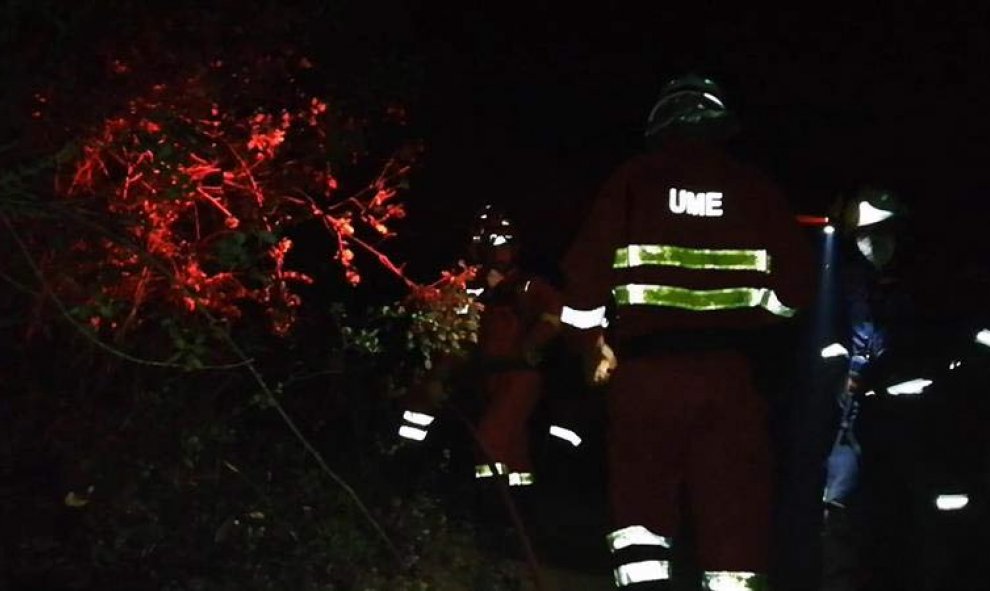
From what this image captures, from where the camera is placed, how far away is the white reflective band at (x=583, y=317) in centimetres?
493

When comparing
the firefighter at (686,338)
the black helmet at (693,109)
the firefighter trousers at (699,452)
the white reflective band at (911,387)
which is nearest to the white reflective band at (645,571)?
the firefighter at (686,338)

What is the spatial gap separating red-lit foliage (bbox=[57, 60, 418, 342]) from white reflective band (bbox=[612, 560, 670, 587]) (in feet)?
5.68

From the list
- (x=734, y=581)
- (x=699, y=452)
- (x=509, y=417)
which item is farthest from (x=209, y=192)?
(x=734, y=581)

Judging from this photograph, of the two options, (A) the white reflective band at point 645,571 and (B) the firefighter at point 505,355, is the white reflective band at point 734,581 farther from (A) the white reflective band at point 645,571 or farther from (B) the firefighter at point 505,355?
(B) the firefighter at point 505,355

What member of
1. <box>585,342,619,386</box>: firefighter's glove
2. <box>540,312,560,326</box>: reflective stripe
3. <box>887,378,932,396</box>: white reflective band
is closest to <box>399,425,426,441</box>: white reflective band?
<box>540,312,560,326</box>: reflective stripe

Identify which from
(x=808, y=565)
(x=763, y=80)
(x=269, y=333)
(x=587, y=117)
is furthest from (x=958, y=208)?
(x=269, y=333)

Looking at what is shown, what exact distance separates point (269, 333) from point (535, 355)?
142 centimetres

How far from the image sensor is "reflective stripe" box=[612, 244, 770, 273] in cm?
488

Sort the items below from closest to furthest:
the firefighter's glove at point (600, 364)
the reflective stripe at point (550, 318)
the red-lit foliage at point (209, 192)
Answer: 1. the firefighter's glove at point (600, 364)
2. the red-lit foliage at point (209, 192)
3. the reflective stripe at point (550, 318)

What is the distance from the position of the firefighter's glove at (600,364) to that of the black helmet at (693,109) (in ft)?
2.96

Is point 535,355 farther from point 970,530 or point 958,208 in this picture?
point 958,208

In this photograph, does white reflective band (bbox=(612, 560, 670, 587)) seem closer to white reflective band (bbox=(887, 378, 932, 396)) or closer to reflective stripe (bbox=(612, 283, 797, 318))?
reflective stripe (bbox=(612, 283, 797, 318))

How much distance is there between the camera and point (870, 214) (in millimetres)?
6371

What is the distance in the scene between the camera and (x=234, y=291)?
6703mm
